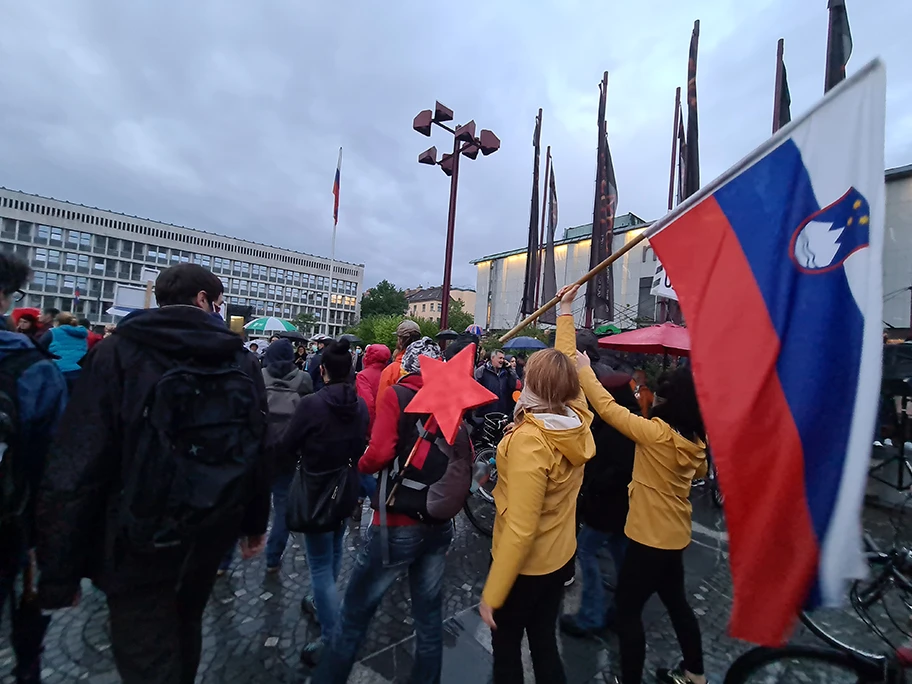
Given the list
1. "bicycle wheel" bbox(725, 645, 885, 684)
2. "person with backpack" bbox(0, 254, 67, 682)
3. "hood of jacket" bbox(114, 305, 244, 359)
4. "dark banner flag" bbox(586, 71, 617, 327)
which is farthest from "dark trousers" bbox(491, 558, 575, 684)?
"dark banner flag" bbox(586, 71, 617, 327)

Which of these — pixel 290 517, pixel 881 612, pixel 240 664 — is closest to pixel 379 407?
pixel 290 517

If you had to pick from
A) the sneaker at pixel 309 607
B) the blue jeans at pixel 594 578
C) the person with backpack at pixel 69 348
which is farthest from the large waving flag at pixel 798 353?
the person with backpack at pixel 69 348

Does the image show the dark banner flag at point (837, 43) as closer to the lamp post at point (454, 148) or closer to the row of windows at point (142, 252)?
the lamp post at point (454, 148)

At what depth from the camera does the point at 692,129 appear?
11.7m

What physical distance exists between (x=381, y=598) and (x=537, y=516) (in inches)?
38.8

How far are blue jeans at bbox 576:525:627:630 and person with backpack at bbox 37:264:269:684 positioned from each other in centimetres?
250

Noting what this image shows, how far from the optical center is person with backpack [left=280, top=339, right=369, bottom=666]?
2.67 metres

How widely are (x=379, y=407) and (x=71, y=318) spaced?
445cm

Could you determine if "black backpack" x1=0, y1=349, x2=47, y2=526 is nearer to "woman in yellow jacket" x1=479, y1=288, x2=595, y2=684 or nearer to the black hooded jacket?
the black hooded jacket

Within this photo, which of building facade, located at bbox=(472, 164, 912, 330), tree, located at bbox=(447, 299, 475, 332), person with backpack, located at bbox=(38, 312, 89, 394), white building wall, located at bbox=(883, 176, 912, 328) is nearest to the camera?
person with backpack, located at bbox=(38, 312, 89, 394)

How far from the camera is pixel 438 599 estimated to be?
235cm

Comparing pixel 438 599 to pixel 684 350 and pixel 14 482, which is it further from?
pixel 684 350

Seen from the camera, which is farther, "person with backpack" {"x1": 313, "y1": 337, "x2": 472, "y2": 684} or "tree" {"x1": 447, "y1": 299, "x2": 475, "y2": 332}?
"tree" {"x1": 447, "y1": 299, "x2": 475, "y2": 332}

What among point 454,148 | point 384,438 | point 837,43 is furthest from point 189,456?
point 837,43
